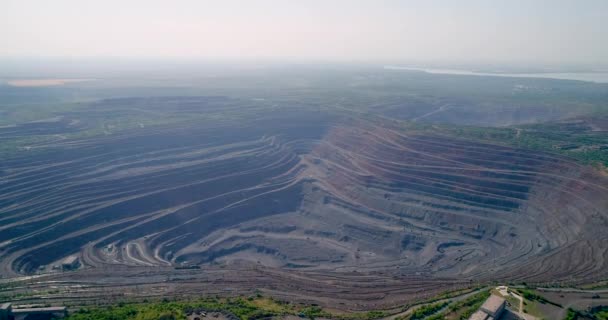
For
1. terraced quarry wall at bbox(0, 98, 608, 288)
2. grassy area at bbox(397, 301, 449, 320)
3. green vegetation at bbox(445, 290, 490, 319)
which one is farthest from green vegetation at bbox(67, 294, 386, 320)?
terraced quarry wall at bbox(0, 98, 608, 288)

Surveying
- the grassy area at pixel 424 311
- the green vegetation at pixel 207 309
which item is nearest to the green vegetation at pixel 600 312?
the grassy area at pixel 424 311

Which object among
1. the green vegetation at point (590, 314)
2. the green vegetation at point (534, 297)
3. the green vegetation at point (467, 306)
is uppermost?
the green vegetation at point (534, 297)

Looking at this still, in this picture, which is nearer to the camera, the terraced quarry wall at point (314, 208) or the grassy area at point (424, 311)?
the grassy area at point (424, 311)

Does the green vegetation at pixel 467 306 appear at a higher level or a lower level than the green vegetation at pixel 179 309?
higher

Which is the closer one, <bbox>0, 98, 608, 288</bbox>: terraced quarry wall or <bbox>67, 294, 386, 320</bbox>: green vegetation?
<bbox>67, 294, 386, 320</bbox>: green vegetation

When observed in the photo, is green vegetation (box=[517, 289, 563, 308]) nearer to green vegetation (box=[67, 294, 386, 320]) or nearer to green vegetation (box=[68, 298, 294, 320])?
green vegetation (box=[67, 294, 386, 320])

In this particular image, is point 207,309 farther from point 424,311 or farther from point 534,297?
point 534,297

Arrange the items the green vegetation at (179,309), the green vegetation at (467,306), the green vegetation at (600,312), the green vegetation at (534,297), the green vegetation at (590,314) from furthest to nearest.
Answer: the green vegetation at (534,297)
the green vegetation at (179,309)
the green vegetation at (467,306)
the green vegetation at (600,312)
the green vegetation at (590,314)

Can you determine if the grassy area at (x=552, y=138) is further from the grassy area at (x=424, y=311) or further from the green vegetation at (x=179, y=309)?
→ the green vegetation at (x=179, y=309)

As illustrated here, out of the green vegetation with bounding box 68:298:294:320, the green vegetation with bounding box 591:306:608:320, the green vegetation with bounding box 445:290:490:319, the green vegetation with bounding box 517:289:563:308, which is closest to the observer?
the green vegetation with bounding box 591:306:608:320

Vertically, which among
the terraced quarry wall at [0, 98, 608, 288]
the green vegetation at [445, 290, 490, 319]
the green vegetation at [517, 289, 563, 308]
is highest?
the green vegetation at [517, 289, 563, 308]
